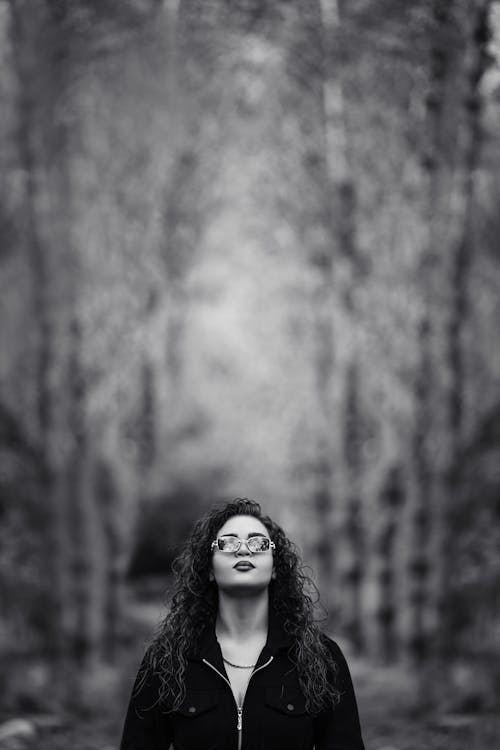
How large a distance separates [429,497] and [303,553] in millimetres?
1011

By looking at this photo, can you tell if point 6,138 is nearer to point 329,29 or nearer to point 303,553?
point 329,29

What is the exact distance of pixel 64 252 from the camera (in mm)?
6039

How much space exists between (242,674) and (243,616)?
12cm

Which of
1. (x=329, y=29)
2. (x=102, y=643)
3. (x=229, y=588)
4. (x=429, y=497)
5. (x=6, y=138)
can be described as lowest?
(x=102, y=643)

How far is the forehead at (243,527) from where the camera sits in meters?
1.86

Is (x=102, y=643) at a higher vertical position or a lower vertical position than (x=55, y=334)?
lower

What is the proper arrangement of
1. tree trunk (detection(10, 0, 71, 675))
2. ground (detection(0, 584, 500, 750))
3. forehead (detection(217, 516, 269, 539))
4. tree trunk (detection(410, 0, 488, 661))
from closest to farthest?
forehead (detection(217, 516, 269, 539)) → ground (detection(0, 584, 500, 750)) → tree trunk (detection(410, 0, 488, 661)) → tree trunk (detection(10, 0, 71, 675))

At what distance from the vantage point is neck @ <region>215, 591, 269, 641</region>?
1863 millimetres

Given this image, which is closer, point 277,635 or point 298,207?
point 277,635

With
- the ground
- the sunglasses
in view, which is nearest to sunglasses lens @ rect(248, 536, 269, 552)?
the sunglasses

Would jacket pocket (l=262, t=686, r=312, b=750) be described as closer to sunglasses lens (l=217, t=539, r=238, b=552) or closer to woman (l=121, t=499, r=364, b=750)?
woman (l=121, t=499, r=364, b=750)

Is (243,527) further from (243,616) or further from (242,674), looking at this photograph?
(242,674)

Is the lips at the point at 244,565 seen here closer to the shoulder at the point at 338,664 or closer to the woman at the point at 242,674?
the woman at the point at 242,674

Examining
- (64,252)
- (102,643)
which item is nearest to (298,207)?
(64,252)
